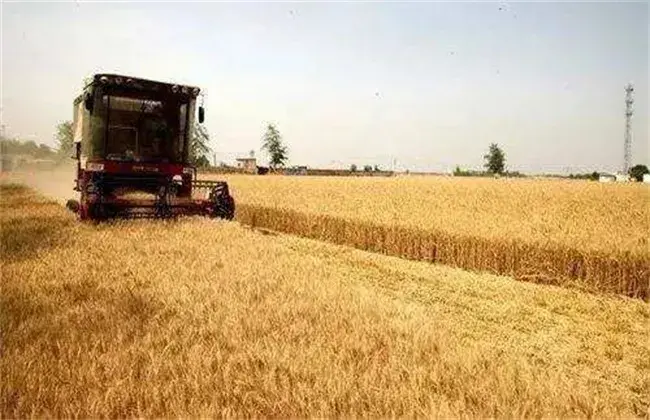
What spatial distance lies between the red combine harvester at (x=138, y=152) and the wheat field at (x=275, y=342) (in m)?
3.30

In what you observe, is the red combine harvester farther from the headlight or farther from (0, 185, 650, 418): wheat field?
(0, 185, 650, 418): wheat field

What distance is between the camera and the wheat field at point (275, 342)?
10.8 feet

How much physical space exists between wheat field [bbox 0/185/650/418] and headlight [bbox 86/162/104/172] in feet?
11.2

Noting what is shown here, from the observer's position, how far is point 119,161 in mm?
12711

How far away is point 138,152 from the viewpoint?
43.2 ft

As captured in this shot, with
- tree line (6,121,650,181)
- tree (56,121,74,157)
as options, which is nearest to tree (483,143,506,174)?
tree line (6,121,650,181)

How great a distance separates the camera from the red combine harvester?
1235 centimetres

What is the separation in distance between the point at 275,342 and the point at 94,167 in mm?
9381

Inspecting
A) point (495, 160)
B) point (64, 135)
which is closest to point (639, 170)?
point (495, 160)

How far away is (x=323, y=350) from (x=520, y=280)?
7412 mm

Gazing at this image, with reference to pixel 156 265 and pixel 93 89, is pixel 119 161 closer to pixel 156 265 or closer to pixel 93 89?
pixel 93 89

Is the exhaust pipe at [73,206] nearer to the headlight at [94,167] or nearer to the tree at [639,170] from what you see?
the headlight at [94,167]

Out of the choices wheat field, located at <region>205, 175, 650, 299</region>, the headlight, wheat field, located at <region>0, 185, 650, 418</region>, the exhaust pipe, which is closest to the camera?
wheat field, located at <region>0, 185, 650, 418</region>

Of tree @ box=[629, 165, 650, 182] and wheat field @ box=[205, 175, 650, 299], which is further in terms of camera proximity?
tree @ box=[629, 165, 650, 182]
